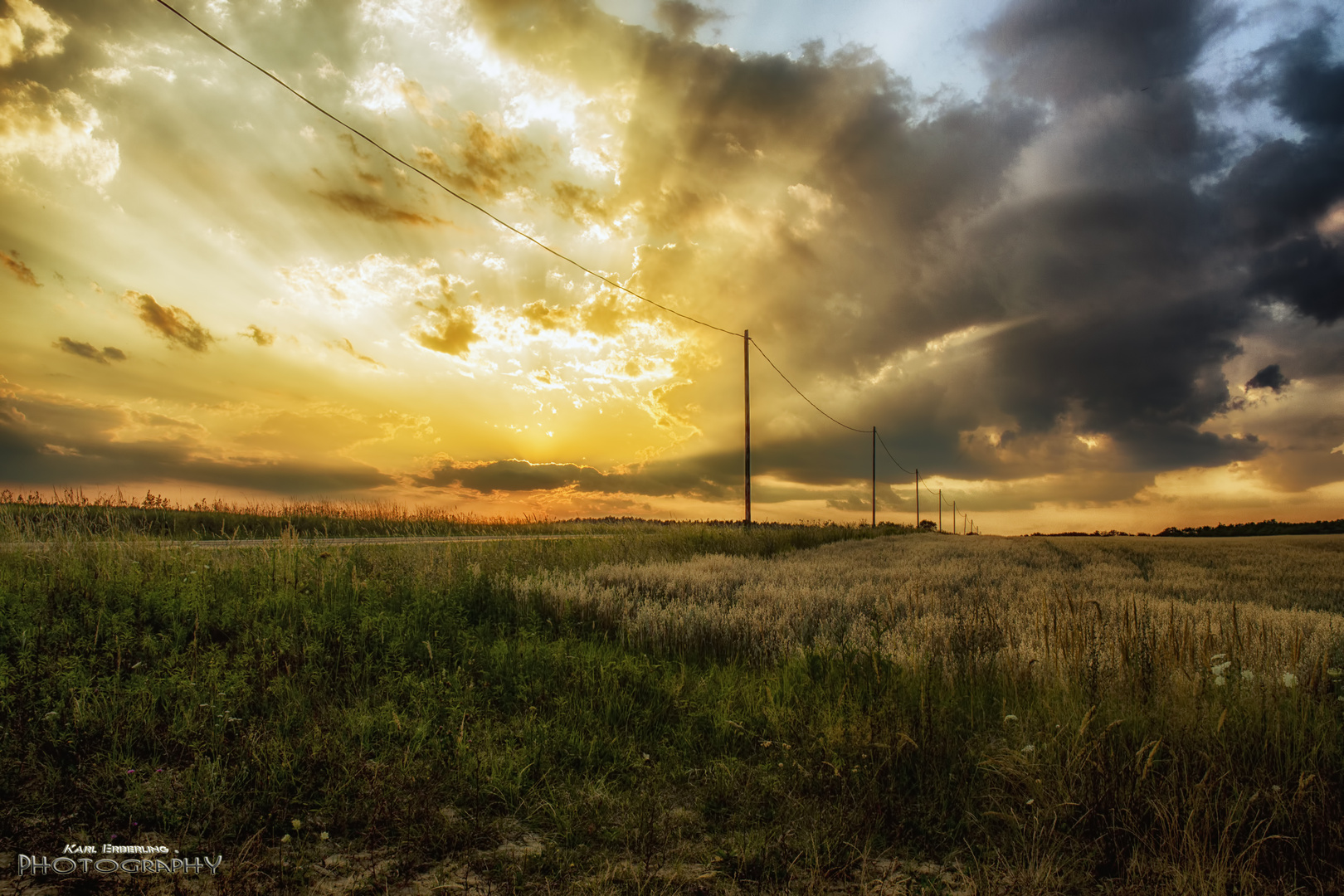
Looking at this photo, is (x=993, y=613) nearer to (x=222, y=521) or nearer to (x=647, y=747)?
(x=647, y=747)

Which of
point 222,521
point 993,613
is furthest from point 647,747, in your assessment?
point 222,521

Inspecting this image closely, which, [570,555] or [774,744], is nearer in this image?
[774,744]

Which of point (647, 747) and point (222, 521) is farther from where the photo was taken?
point (222, 521)

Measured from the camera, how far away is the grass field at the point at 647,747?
348cm

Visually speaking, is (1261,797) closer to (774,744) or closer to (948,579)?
(774,744)

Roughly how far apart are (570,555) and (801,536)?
17.6 metres

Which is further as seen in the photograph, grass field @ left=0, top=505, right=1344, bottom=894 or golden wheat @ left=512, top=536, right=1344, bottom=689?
golden wheat @ left=512, top=536, right=1344, bottom=689

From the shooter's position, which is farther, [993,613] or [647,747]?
[993,613]

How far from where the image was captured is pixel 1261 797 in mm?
3771

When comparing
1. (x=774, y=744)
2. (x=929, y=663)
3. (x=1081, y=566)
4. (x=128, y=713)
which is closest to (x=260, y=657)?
(x=128, y=713)

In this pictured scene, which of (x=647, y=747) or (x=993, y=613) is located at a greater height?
(x=993, y=613)

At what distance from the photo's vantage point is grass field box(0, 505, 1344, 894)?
3.48m

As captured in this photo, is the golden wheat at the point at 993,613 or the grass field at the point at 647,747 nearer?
the grass field at the point at 647,747

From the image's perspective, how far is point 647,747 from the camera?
498cm
